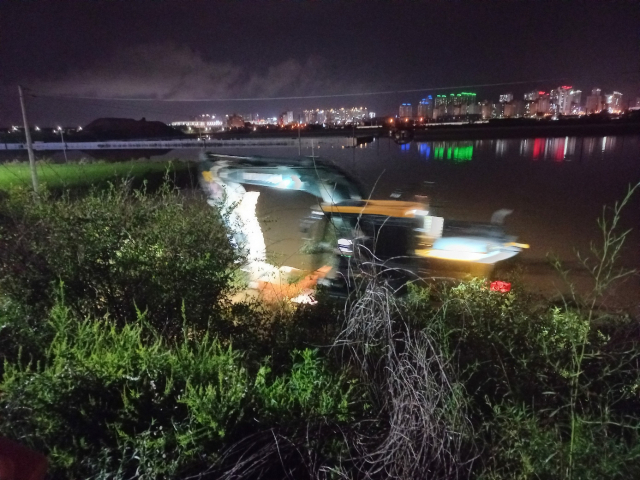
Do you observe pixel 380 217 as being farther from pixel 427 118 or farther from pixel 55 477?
pixel 427 118

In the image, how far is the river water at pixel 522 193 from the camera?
8930 mm

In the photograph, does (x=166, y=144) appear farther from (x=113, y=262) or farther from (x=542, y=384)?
(x=542, y=384)

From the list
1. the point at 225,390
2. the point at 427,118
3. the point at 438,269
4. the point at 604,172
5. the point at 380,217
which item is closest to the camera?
the point at 225,390

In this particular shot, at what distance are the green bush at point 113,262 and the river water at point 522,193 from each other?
1214mm

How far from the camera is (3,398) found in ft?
9.43

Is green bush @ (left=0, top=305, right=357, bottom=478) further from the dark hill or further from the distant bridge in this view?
the dark hill

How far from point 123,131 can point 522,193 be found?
121ft

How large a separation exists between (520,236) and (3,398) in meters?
12.7

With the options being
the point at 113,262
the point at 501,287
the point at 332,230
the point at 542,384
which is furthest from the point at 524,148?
the point at 113,262

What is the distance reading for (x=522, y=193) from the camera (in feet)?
73.1

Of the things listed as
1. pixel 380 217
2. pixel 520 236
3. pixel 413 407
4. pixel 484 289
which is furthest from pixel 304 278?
pixel 520 236

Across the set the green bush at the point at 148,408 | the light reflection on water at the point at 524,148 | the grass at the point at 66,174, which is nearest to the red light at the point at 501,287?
the green bush at the point at 148,408

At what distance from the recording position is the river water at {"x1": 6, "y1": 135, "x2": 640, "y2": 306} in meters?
8.93

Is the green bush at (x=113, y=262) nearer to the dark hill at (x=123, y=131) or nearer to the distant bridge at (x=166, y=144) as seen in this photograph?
the distant bridge at (x=166, y=144)
